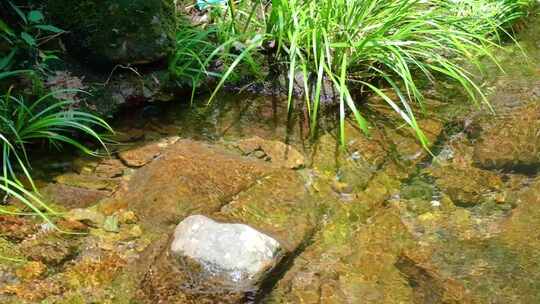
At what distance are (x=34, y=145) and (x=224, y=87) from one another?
1.19 metres

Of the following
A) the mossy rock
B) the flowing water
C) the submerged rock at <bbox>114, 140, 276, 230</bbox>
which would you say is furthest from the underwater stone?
the mossy rock

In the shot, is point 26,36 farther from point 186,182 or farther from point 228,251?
Result: point 228,251

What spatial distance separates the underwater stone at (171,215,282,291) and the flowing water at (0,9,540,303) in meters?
0.05

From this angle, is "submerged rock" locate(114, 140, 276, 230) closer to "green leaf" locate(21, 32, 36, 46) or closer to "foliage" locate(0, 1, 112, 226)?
"foliage" locate(0, 1, 112, 226)

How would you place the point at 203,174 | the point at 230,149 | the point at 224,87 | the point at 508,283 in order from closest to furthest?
the point at 508,283 → the point at 203,174 → the point at 230,149 → the point at 224,87

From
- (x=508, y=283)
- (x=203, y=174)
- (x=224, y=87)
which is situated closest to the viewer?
(x=508, y=283)

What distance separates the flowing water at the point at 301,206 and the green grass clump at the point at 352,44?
18 centimetres

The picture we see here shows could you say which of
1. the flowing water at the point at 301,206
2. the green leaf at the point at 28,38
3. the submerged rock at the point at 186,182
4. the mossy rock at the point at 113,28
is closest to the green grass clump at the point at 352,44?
the flowing water at the point at 301,206

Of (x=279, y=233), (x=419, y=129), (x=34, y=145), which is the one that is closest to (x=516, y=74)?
(x=419, y=129)

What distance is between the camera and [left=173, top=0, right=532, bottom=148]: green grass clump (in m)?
3.32

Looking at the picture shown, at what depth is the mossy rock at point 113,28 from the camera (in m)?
3.07

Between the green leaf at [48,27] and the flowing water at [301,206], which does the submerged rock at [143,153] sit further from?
the green leaf at [48,27]

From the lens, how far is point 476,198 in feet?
9.20

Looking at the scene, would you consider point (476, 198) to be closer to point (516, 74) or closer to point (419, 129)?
point (419, 129)
